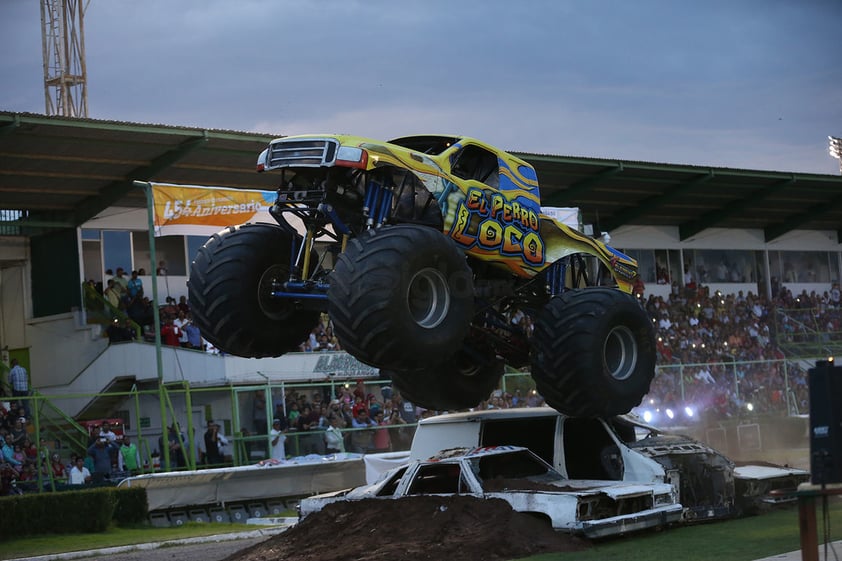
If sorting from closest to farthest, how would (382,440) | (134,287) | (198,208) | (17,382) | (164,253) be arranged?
(382,440)
(198,208)
(17,382)
(134,287)
(164,253)

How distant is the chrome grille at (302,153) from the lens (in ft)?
35.0

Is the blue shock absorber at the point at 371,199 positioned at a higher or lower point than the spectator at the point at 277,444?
higher

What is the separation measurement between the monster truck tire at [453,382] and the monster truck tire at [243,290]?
2.08 meters

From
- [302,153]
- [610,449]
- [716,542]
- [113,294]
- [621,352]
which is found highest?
[302,153]

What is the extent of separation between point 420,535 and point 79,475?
1183cm

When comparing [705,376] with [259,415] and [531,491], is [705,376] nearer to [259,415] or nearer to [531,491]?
[259,415]

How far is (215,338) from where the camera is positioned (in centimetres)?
1145

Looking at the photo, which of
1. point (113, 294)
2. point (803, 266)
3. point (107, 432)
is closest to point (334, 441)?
point (107, 432)

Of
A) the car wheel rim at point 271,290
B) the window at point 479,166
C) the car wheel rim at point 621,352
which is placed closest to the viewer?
the car wheel rim at point 271,290

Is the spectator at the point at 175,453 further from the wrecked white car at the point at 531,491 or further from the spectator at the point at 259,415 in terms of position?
the wrecked white car at the point at 531,491

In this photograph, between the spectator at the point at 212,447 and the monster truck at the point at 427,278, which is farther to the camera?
the spectator at the point at 212,447

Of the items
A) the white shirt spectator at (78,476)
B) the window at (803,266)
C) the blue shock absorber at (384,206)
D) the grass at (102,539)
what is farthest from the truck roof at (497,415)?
the window at (803,266)

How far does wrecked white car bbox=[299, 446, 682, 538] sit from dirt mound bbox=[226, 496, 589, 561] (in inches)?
7.2

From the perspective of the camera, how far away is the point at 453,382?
13469mm
